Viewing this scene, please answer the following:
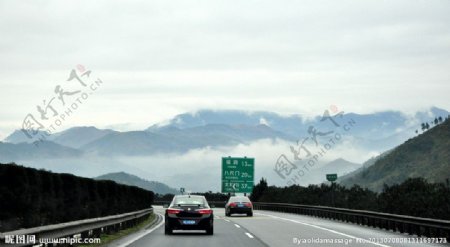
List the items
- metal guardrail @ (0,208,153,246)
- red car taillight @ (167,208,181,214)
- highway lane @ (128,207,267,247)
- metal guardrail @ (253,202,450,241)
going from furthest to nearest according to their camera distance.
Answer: red car taillight @ (167,208,181,214) → metal guardrail @ (253,202,450,241) → highway lane @ (128,207,267,247) → metal guardrail @ (0,208,153,246)

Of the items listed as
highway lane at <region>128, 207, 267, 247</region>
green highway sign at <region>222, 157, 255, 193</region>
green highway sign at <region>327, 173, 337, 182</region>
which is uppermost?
green highway sign at <region>222, 157, 255, 193</region>

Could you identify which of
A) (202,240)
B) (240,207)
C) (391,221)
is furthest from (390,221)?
(240,207)

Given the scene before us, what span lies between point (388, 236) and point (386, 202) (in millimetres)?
12947

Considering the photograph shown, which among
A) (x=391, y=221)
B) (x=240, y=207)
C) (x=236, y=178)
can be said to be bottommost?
(x=391, y=221)

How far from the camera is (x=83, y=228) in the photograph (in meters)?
19.4

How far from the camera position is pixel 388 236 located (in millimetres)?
25000

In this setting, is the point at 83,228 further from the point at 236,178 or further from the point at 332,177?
the point at 236,178

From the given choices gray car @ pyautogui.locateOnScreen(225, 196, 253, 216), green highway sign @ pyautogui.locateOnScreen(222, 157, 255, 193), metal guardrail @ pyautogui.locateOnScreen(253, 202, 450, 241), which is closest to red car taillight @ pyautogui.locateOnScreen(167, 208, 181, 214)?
metal guardrail @ pyautogui.locateOnScreen(253, 202, 450, 241)

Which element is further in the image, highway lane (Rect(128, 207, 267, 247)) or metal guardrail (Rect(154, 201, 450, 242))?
metal guardrail (Rect(154, 201, 450, 242))

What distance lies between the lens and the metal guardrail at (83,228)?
46.1 feet

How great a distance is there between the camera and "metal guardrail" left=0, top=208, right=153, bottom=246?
1404 centimetres

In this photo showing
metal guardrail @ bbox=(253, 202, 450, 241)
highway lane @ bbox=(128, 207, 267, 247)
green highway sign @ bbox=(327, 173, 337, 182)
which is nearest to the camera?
highway lane @ bbox=(128, 207, 267, 247)

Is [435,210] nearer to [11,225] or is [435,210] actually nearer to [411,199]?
[411,199]

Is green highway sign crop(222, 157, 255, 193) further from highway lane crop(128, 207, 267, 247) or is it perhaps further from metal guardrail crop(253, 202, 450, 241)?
highway lane crop(128, 207, 267, 247)
